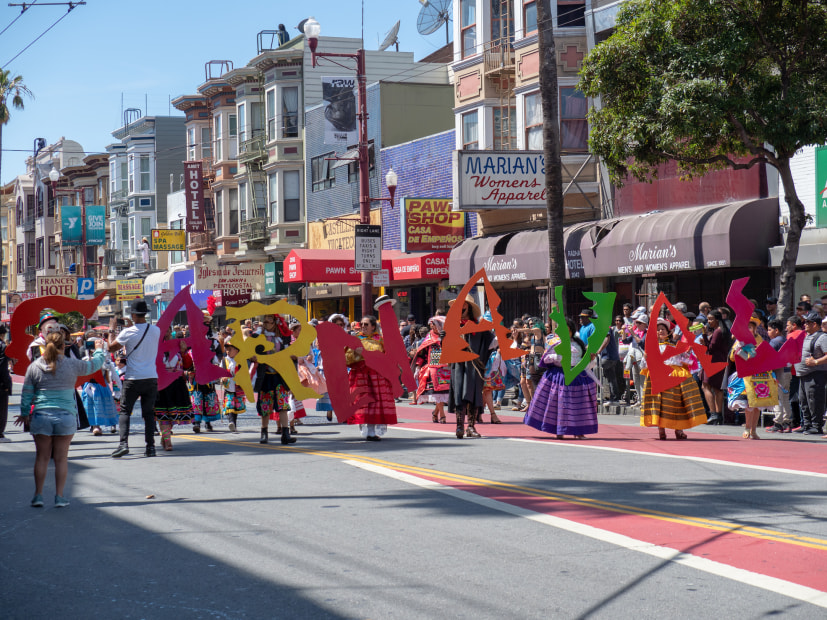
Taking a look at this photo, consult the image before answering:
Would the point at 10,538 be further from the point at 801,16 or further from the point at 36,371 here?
the point at 801,16

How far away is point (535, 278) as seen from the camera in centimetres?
2617

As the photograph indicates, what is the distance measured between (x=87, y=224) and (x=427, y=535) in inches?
2319

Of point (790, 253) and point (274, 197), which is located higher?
point (274, 197)

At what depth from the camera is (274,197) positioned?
141 feet

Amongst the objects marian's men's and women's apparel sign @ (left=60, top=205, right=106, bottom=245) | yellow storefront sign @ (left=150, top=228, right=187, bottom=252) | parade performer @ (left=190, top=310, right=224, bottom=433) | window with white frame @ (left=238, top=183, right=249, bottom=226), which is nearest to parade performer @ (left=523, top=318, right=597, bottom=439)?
parade performer @ (left=190, top=310, right=224, bottom=433)

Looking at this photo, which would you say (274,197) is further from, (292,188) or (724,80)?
(724,80)

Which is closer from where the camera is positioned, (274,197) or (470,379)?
(470,379)

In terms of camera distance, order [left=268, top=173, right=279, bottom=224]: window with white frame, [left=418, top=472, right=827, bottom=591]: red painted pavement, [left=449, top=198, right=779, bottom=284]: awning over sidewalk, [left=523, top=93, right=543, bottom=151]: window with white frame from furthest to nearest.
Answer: [left=268, top=173, right=279, bottom=224]: window with white frame → [left=523, top=93, right=543, bottom=151]: window with white frame → [left=449, top=198, right=779, bottom=284]: awning over sidewalk → [left=418, top=472, right=827, bottom=591]: red painted pavement

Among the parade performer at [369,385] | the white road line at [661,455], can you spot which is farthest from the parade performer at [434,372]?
the parade performer at [369,385]

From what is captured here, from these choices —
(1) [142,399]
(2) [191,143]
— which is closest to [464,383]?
(1) [142,399]

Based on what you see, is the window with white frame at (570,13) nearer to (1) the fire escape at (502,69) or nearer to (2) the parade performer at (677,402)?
(1) the fire escape at (502,69)

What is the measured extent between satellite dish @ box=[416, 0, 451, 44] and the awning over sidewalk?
42.2 ft

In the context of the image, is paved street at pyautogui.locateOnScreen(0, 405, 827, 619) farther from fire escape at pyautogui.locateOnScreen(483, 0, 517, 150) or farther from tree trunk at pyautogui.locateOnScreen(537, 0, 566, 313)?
fire escape at pyautogui.locateOnScreen(483, 0, 517, 150)

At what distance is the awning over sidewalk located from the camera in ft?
66.9
